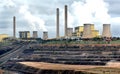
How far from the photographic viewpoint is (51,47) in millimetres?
171000

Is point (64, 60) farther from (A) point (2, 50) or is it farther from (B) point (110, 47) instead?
(A) point (2, 50)

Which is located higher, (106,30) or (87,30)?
(87,30)

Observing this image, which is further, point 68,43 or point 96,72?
point 68,43

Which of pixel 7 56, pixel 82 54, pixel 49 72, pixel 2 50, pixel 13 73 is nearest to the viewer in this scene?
pixel 49 72

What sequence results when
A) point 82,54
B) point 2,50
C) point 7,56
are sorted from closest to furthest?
point 82,54 → point 7,56 → point 2,50

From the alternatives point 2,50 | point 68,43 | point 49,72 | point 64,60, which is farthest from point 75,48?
point 49,72

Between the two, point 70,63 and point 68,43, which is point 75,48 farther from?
point 70,63

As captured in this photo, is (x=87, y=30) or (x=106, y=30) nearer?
(x=106, y=30)

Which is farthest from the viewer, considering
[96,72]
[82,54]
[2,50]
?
[2,50]

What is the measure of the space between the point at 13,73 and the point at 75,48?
150ft

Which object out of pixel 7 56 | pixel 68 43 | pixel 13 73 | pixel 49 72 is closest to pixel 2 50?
pixel 7 56

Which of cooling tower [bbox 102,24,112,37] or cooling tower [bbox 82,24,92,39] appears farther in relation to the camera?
cooling tower [bbox 82,24,92,39]

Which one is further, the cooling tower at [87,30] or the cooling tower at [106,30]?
the cooling tower at [87,30]

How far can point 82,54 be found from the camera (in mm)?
143500
